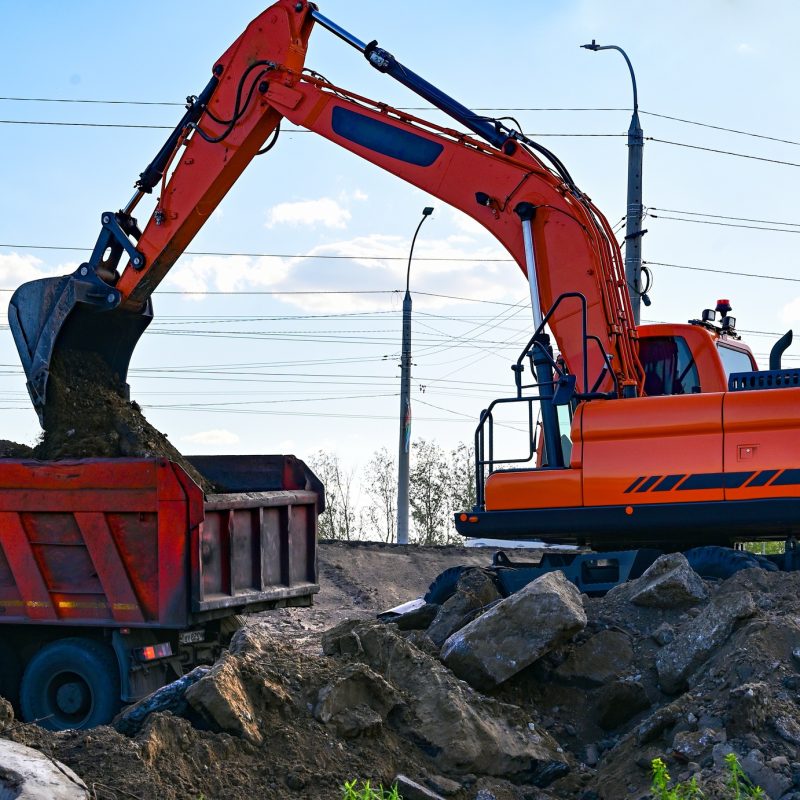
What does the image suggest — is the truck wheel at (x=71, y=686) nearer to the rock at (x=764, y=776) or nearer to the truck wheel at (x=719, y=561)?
the truck wheel at (x=719, y=561)

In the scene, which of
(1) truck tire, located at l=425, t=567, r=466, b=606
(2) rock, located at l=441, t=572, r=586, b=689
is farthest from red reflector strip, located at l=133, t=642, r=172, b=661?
(1) truck tire, located at l=425, t=567, r=466, b=606

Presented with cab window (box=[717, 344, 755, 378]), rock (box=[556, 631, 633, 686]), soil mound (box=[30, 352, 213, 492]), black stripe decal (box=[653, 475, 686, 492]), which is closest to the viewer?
rock (box=[556, 631, 633, 686])

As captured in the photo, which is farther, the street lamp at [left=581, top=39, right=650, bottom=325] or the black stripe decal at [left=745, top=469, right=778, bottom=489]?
the street lamp at [left=581, top=39, right=650, bottom=325]

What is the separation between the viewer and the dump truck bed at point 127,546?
8.20 m

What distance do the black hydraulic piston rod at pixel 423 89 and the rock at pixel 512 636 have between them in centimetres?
461

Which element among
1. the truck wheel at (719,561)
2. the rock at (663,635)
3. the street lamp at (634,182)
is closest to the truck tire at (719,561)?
the truck wheel at (719,561)

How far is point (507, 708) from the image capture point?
6676 millimetres

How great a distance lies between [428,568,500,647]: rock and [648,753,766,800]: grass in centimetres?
299

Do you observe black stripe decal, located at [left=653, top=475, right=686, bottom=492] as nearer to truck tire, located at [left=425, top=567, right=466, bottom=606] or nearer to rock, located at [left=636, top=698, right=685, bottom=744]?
truck tire, located at [left=425, top=567, right=466, bottom=606]

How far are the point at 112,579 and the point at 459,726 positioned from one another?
324 centimetres

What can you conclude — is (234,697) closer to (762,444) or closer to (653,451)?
(653,451)

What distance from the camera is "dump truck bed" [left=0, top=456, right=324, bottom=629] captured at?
26.9 ft

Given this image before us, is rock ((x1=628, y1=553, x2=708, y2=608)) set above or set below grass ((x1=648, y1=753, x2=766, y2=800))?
above

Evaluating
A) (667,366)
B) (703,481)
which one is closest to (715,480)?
(703,481)
